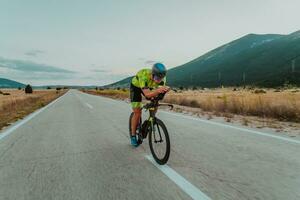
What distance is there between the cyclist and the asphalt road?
91 centimetres

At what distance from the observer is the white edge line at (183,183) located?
3824 mm

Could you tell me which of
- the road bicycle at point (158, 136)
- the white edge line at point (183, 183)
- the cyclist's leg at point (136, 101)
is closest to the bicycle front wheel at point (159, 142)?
the road bicycle at point (158, 136)

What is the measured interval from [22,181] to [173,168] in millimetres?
2347

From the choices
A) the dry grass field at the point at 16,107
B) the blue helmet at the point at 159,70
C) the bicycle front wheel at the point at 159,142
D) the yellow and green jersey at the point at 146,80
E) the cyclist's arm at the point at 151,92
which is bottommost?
the dry grass field at the point at 16,107

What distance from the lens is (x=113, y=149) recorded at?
6.84 metres

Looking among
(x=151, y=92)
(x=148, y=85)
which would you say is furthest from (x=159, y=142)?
(x=148, y=85)

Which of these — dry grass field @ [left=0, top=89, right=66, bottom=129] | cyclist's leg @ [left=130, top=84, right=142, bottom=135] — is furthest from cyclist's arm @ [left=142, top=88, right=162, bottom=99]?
dry grass field @ [left=0, top=89, right=66, bottom=129]

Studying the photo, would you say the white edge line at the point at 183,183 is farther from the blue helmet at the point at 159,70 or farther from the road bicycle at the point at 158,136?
the blue helmet at the point at 159,70

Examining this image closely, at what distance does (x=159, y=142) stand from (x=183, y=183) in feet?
4.67

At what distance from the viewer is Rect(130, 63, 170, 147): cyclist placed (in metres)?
5.41

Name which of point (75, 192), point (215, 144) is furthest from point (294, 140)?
point (75, 192)

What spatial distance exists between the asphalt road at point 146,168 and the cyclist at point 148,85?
0.91 meters

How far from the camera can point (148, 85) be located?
5.80 meters

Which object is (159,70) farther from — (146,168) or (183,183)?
(183,183)
